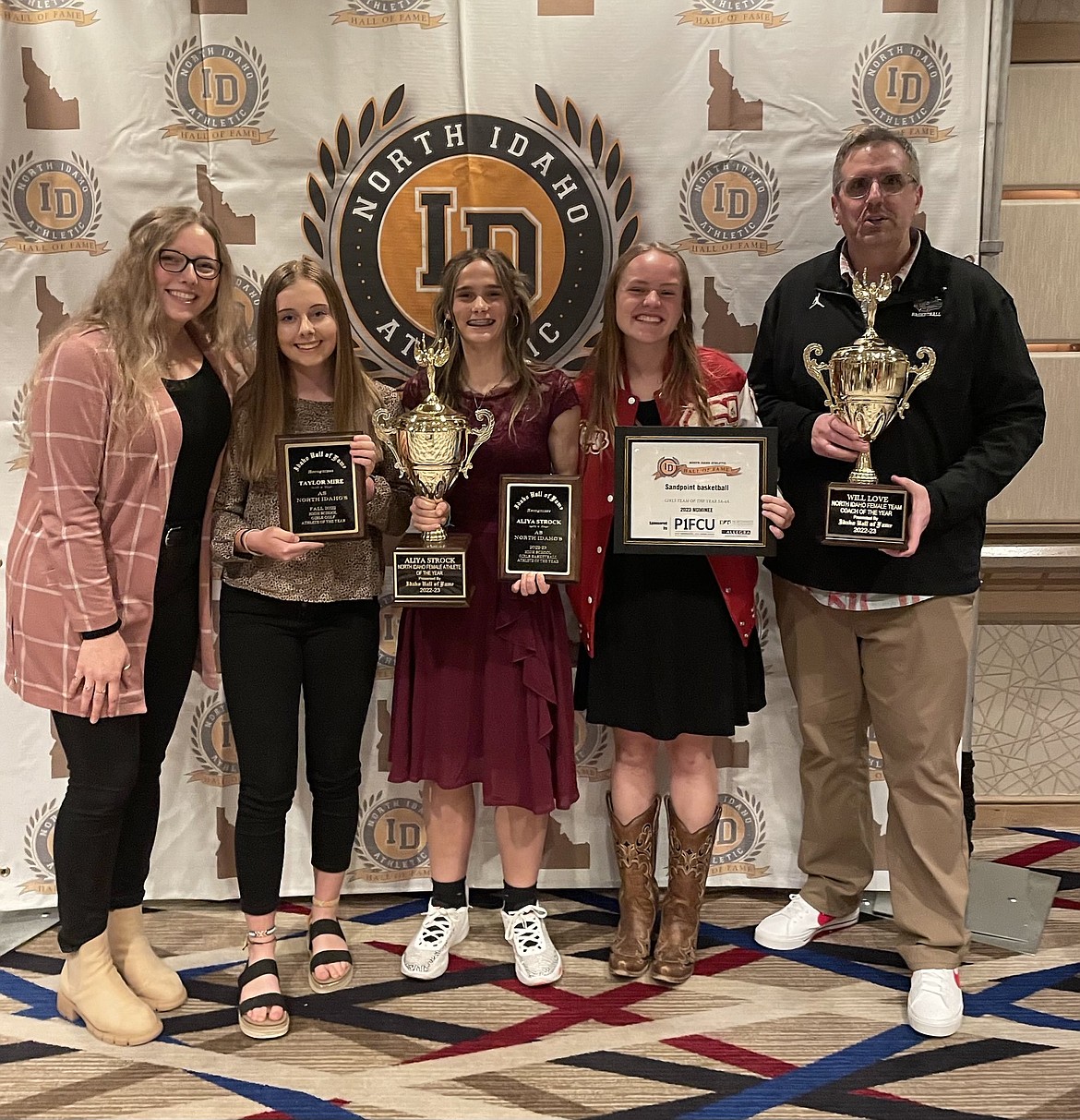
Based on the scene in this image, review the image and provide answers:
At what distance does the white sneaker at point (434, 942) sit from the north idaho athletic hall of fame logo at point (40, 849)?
109 centimetres

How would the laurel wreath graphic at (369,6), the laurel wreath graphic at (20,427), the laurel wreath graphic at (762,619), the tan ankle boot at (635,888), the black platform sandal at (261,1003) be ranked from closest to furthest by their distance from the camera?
1. the black platform sandal at (261,1003)
2. the tan ankle boot at (635,888)
3. the laurel wreath graphic at (369,6)
4. the laurel wreath graphic at (20,427)
5. the laurel wreath graphic at (762,619)

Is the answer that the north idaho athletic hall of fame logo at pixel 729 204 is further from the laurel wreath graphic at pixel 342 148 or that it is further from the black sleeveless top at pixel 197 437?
the black sleeveless top at pixel 197 437

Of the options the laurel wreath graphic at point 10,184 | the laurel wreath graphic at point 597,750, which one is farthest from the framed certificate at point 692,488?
the laurel wreath graphic at point 10,184

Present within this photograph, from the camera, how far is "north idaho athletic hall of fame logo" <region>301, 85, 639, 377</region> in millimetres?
2498

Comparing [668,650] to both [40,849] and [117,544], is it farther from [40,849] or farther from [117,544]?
[40,849]

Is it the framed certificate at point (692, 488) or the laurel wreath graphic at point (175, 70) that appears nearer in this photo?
the framed certificate at point (692, 488)

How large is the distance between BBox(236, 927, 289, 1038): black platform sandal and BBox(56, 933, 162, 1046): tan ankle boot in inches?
7.3

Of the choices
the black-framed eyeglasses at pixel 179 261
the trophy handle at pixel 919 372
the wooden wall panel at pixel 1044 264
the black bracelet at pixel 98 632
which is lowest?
the black bracelet at pixel 98 632

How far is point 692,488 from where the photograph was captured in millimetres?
2082

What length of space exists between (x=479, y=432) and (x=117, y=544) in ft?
2.63

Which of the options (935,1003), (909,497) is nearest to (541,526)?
(909,497)

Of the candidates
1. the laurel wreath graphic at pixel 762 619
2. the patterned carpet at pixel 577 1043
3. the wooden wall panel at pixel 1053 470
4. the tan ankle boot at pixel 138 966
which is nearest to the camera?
the patterned carpet at pixel 577 1043

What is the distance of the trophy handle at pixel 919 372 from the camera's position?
80.8 inches

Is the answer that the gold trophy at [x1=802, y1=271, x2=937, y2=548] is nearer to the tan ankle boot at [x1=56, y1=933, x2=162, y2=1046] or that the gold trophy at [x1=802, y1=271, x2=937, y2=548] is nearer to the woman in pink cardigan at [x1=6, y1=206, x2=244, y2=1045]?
the woman in pink cardigan at [x1=6, y1=206, x2=244, y2=1045]
